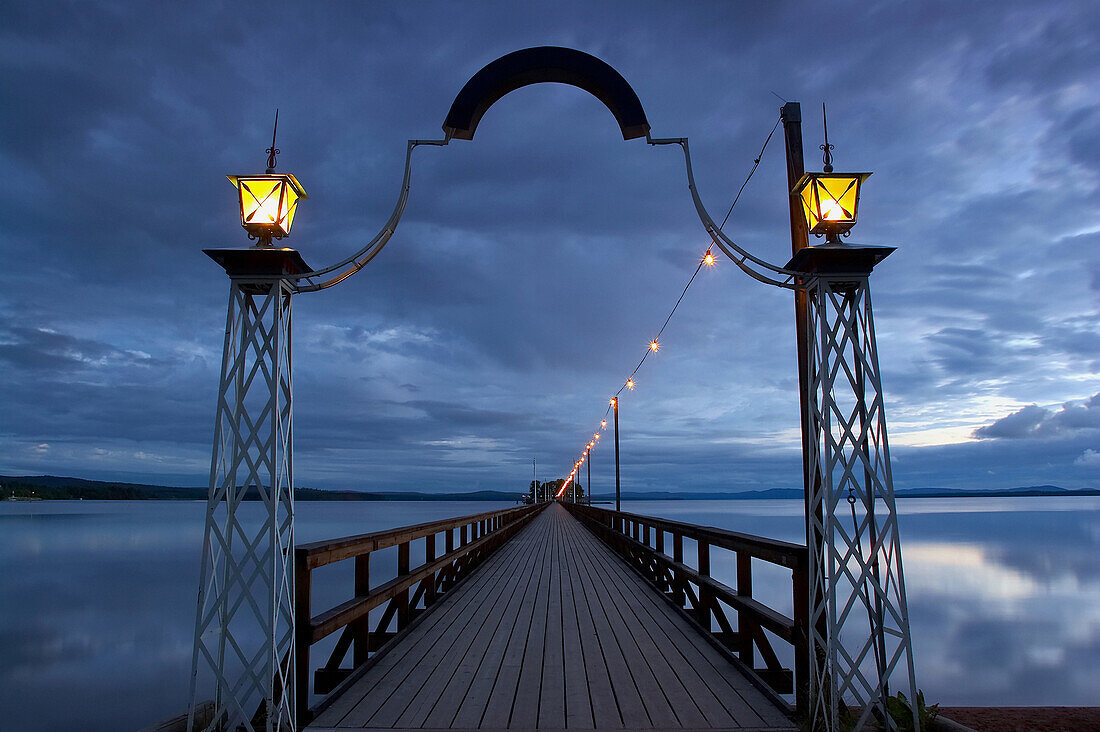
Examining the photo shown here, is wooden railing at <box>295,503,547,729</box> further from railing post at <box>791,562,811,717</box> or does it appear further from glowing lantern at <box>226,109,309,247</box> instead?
railing post at <box>791,562,811,717</box>

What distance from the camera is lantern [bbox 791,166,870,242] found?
3885 millimetres

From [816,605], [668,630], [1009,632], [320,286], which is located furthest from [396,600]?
[1009,632]

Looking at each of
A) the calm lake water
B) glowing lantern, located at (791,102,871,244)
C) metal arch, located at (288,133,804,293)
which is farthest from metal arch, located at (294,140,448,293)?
the calm lake water

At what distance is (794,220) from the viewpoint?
4625 mm

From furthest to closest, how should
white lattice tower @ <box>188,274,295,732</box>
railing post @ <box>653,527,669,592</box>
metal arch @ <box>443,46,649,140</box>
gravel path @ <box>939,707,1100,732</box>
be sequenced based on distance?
railing post @ <box>653,527,669,592</box> → gravel path @ <box>939,707,1100,732</box> → metal arch @ <box>443,46,649,140</box> → white lattice tower @ <box>188,274,295,732</box>

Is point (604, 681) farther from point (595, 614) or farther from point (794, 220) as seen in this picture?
point (794, 220)

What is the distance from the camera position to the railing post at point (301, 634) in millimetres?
3607

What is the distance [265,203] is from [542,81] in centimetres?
214

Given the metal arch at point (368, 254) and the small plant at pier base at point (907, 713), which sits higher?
the metal arch at point (368, 254)

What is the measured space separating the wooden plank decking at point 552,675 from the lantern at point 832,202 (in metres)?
2.75

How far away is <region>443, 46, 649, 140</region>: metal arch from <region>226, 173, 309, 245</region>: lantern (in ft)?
4.00

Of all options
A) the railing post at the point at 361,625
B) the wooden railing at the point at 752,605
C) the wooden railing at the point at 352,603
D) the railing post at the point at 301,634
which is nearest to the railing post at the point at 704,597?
the wooden railing at the point at 752,605

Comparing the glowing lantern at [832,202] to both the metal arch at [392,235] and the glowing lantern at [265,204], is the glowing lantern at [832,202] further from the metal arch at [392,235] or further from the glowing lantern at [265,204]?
the glowing lantern at [265,204]

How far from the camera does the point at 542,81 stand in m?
4.77
